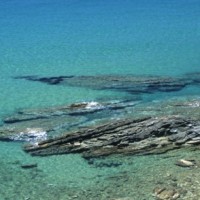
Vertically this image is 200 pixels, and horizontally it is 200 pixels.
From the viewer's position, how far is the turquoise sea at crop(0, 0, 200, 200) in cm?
1823

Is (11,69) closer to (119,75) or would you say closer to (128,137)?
(119,75)

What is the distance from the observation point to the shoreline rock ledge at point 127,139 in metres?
20.4

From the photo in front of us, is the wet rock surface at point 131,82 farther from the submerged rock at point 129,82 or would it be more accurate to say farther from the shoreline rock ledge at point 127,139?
the shoreline rock ledge at point 127,139

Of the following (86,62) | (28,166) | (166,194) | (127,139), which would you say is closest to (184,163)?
(166,194)

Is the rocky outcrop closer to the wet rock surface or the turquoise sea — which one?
the turquoise sea

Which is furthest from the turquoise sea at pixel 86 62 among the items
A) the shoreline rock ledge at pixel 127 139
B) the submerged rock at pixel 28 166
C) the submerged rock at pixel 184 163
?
the shoreline rock ledge at pixel 127 139

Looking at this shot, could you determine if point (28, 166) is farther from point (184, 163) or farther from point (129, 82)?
point (129, 82)

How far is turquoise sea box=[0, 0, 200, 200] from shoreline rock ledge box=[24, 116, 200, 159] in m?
0.46

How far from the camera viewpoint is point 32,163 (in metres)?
20.0

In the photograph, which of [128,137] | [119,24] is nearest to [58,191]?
[128,137]

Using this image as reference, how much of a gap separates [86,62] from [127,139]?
19312mm

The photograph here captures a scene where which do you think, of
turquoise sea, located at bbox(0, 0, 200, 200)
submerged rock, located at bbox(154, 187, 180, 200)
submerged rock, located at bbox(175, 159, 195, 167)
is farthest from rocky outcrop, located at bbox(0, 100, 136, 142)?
submerged rock, located at bbox(154, 187, 180, 200)

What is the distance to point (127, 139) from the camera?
67.8 feet

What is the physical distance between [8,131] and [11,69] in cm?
1602
